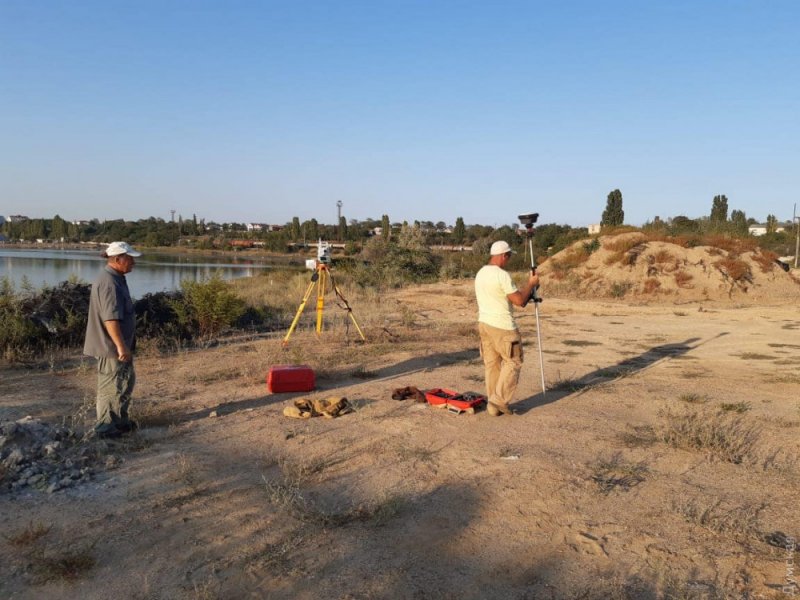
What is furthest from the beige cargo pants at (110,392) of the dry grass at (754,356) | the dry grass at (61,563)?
the dry grass at (754,356)

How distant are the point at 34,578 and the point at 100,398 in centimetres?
234

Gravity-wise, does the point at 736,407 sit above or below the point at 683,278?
below

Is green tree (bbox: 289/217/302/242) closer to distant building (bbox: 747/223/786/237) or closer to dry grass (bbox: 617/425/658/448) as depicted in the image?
distant building (bbox: 747/223/786/237)

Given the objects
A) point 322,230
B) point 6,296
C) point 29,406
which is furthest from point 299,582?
point 322,230

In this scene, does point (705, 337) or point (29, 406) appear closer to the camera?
point (29, 406)

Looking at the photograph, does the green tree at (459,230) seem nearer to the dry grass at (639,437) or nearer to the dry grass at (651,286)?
the dry grass at (651,286)

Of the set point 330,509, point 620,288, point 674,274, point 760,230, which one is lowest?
point 330,509

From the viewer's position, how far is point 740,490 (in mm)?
4160

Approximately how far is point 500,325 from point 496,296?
29cm

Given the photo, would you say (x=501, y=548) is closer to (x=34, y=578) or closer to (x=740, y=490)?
(x=740, y=490)

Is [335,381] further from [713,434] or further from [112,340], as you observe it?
[713,434]

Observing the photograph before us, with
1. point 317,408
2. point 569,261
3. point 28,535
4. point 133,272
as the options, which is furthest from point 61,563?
point 133,272

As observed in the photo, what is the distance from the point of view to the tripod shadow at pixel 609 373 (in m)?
6.64

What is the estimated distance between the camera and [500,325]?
5742mm
